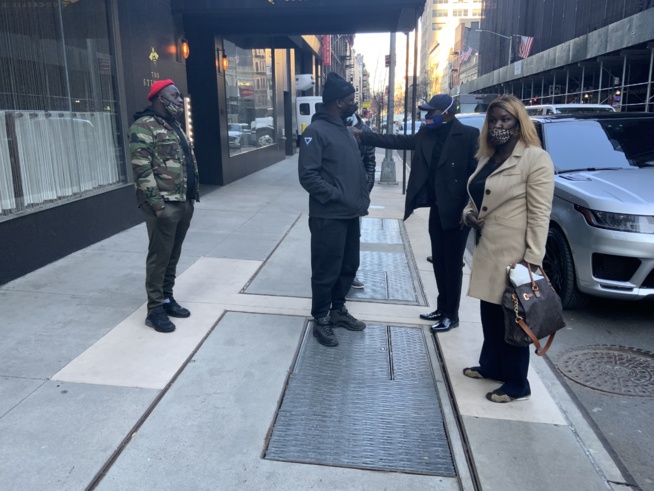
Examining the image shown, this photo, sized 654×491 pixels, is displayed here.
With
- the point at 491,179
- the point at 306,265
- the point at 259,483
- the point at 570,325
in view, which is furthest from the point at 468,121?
the point at 259,483

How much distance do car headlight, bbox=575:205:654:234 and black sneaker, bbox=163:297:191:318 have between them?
3.64 meters

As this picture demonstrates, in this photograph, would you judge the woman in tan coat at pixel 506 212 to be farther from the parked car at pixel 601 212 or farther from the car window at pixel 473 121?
the car window at pixel 473 121

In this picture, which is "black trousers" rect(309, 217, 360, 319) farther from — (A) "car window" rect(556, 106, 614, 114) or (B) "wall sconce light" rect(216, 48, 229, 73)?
(A) "car window" rect(556, 106, 614, 114)

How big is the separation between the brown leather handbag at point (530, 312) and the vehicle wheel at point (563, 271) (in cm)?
209

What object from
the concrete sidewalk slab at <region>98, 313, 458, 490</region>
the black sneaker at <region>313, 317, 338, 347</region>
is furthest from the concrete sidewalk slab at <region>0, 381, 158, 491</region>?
the black sneaker at <region>313, 317, 338, 347</region>

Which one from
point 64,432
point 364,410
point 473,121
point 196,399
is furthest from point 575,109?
point 64,432

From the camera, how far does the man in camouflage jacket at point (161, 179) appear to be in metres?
4.28

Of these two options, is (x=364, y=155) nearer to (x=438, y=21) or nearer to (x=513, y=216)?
(x=513, y=216)

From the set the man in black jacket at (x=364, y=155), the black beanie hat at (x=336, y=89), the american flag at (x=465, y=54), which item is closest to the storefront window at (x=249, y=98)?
the man in black jacket at (x=364, y=155)

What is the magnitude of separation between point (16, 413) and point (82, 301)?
199 centimetres

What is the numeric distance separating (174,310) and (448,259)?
2378 millimetres

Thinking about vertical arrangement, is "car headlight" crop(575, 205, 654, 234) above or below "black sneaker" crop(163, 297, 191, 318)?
above

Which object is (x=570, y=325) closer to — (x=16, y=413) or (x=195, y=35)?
(x=16, y=413)

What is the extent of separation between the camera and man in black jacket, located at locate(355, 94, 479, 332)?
4.38 metres
